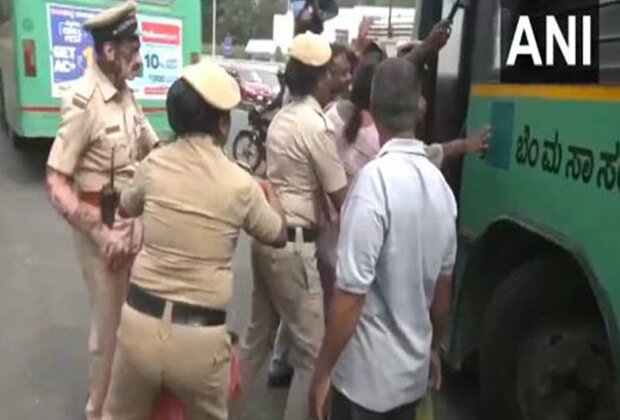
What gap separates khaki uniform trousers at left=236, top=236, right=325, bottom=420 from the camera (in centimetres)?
351

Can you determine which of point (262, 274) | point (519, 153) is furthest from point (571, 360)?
point (262, 274)

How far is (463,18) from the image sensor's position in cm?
A: 391

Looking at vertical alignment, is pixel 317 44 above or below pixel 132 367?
above

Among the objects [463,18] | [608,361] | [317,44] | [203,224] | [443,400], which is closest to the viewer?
[203,224]

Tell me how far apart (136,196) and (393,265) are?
86cm

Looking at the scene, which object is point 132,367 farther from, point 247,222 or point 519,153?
point 519,153

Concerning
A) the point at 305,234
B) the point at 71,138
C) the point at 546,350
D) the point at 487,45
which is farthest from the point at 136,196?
the point at 487,45

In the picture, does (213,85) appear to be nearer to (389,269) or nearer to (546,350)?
(389,269)

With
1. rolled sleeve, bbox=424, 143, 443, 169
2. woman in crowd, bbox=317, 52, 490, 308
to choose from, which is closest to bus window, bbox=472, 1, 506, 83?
woman in crowd, bbox=317, 52, 490, 308

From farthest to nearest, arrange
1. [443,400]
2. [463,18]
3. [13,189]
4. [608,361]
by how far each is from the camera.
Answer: [13,189] < [443,400] < [463,18] < [608,361]

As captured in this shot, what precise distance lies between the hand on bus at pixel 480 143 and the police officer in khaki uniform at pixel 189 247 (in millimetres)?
1217

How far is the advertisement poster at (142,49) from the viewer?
9.22 metres

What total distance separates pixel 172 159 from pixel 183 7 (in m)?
8.20

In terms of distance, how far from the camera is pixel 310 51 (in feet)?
11.5
